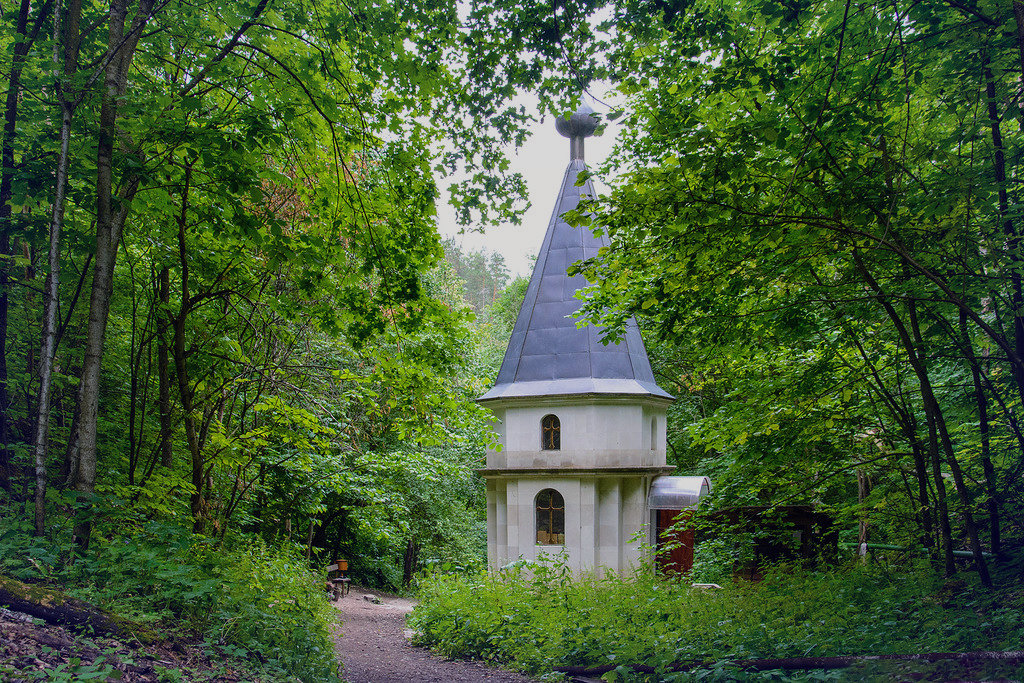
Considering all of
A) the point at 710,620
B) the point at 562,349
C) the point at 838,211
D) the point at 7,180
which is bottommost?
the point at 710,620

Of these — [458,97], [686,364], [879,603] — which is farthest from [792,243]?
[686,364]

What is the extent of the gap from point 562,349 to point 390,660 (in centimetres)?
740

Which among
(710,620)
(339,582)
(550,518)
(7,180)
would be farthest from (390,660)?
(339,582)

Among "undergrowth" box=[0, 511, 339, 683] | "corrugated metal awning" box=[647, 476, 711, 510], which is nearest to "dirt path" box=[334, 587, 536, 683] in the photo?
"undergrowth" box=[0, 511, 339, 683]

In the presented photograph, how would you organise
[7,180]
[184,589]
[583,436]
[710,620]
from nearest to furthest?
[184,589], [7,180], [710,620], [583,436]

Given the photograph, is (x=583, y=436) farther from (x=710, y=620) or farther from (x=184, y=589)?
(x=184, y=589)

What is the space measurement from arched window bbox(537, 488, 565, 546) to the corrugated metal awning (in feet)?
6.14

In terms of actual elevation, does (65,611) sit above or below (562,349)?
below

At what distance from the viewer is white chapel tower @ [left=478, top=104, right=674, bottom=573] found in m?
14.4

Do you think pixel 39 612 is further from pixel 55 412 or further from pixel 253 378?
pixel 253 378

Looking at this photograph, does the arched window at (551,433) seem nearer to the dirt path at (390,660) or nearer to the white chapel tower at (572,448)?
the white chapel tower at (572,448)

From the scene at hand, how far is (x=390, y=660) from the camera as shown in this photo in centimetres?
1009

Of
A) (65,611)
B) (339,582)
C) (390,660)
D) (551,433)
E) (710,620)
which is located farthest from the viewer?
(339,582)

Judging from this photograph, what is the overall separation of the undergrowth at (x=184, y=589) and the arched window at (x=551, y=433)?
8.12m
